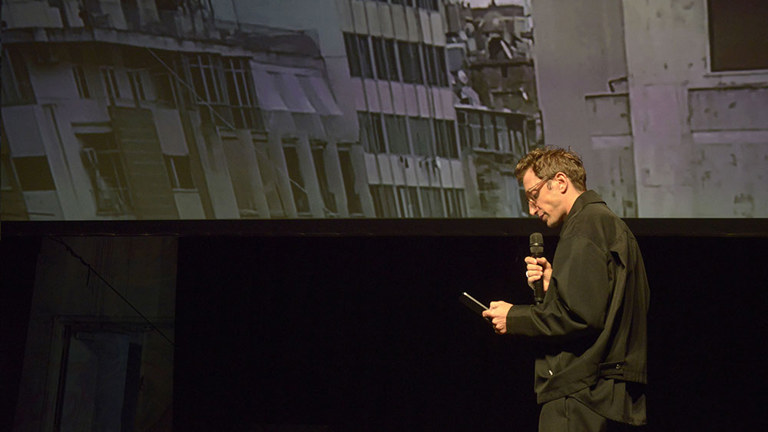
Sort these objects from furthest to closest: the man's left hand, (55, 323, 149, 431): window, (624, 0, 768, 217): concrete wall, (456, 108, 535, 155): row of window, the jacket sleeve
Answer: (55, 323, 149, 431): window
(456, 108, 535, 155): row of window
(624, 0, 768, 217): concrete wall
the man's left hand
the jacket sleeve

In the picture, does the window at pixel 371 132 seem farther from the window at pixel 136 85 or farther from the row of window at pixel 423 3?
the window at pixel 136 85

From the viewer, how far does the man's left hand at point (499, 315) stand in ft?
5.88

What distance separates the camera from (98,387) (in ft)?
11.0

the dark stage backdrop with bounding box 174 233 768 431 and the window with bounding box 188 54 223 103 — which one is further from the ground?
the window with bounding box 188 54 223 103

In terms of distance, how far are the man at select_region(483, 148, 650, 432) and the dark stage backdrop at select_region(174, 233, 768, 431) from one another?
127 centimetres

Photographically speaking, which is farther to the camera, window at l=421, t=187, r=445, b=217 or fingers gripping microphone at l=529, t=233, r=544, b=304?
window at l=421, t=187, r=445, b=217

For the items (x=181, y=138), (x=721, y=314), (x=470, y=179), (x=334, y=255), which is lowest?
(x=721, y=314)

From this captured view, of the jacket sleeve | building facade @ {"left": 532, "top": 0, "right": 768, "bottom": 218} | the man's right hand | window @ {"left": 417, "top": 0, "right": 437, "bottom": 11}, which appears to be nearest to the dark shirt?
the jacket sleeve

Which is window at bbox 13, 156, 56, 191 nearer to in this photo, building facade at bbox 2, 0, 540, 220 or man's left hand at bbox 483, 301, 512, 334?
building facade at bbox 2, 0, 540, 220

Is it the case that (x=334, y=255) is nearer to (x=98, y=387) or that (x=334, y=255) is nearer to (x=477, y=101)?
(x=477, y=101)

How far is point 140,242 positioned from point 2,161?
0.71m

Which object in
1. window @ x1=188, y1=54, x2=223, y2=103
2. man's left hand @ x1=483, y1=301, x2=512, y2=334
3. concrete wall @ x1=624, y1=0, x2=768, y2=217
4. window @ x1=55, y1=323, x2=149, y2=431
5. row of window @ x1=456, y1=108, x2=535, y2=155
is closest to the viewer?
man's left hand @ x1=483, y1=301, x2=512, y2=334

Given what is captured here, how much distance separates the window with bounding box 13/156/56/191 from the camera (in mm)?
3082

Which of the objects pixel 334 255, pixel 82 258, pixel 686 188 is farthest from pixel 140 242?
pixel 686 188
